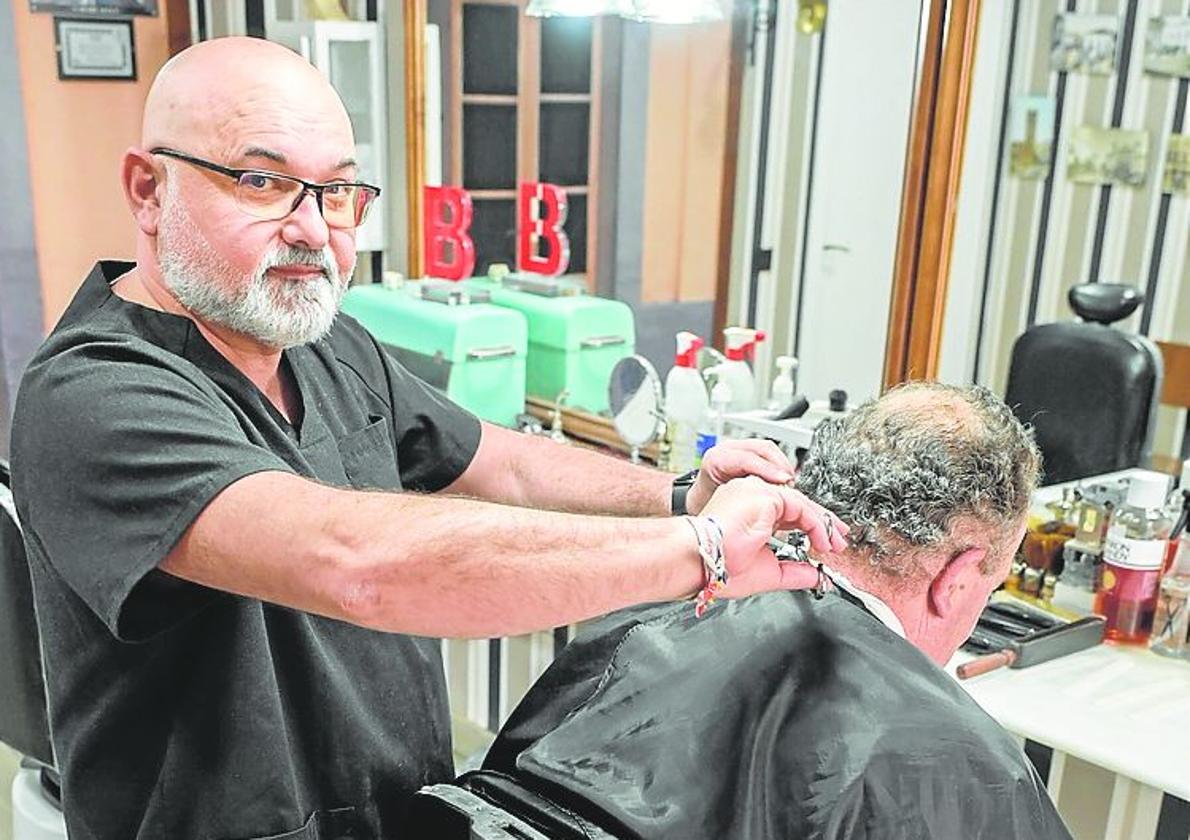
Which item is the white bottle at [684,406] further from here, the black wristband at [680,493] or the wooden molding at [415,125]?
the wooden molding at [415,125]

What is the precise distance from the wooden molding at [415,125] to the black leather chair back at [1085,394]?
71.0 inches

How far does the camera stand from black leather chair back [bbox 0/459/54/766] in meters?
1.88

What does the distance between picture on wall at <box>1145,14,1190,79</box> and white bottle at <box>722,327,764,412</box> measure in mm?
926

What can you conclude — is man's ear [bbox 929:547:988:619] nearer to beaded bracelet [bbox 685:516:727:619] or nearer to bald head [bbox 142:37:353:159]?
beaded bracelet [bbox 685:516:727:619]

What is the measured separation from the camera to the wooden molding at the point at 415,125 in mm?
3330

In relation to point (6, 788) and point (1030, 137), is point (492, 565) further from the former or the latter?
point (6, 788)

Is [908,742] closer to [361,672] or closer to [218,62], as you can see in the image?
[361,672]

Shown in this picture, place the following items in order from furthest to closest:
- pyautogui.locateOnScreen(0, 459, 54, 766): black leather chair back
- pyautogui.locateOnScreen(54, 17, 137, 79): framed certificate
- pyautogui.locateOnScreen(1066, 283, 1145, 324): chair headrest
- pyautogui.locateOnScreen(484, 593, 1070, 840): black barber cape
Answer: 1. pyautogui.locateOnScreen(54, 17, 137, 79): framed certificate
2. pyautogui.locateOnScreen(1066, 283, 1145, 324): chair headrest
3. pyautogui.locateOnScreen(0, 459, 54, 766): black leather chair back
4. pyautogui.locateOnScreen(484, 593, 1070, 840): black barber cape

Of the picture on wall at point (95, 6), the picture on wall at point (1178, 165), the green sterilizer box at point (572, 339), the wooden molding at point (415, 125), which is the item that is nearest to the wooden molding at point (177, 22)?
the picture on wall at point (95, 6)

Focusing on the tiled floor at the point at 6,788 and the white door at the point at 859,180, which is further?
the tiled floor at the point at 6,788

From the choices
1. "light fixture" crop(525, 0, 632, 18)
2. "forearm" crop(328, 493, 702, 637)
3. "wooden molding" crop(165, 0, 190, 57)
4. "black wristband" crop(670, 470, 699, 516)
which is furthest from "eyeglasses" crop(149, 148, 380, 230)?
"wooden molding" crop(165, 0, 190, 57)

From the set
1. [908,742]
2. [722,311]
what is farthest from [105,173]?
[908,742]

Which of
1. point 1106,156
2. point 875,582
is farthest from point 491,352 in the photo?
point 875,582

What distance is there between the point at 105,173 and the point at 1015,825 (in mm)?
3197
